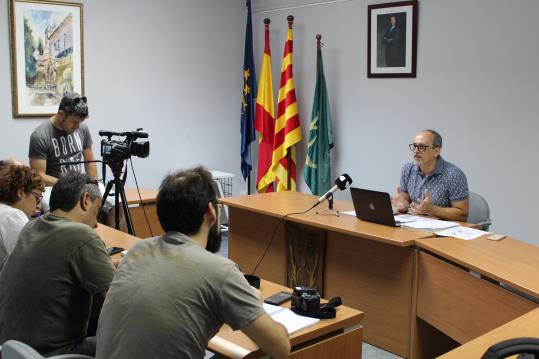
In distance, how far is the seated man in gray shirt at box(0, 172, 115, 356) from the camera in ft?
6.98

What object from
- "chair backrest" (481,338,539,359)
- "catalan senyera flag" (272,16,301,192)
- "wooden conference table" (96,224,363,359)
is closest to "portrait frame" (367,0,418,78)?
"catalan senyera flag" (272,16,301,192)

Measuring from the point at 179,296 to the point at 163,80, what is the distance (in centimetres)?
450

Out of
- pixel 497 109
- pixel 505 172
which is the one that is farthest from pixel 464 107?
pixel 505 172

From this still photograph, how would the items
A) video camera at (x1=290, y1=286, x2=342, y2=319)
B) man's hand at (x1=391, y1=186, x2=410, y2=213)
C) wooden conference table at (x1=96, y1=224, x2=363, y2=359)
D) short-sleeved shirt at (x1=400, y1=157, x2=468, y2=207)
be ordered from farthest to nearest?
man's hand at (x1=391, y1=186, x2=410, y2=213)
short-sleeved shirt at (x1=400, y1=157, x2=468, y2=207)
video camera at (x1=290, y1=286, x2=342, y2=319)
wooden conference table at (x1=96, y1=224, x2=363, y2=359)

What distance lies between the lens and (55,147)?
13.8 feet

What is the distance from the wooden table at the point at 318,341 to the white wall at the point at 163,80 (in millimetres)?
3691

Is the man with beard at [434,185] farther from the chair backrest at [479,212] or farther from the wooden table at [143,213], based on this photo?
the wooden table at [143,213]

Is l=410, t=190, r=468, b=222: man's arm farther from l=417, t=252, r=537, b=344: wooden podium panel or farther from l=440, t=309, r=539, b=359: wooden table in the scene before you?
l=440, t=309, r=539, b=359: wooden table

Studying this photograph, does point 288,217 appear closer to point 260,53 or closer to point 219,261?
point 219,261

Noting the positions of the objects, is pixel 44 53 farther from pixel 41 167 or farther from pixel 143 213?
pixel 143 213

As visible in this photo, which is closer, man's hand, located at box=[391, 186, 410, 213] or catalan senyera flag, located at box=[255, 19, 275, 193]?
man's hand, located at box=[391, 186, 410, 213]

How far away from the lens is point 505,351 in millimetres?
1197

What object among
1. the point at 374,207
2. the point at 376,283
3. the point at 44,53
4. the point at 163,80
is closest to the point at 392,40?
the point at 374,207

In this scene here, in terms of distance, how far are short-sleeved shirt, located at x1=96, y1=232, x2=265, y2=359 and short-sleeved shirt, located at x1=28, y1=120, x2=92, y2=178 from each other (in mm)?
2579
